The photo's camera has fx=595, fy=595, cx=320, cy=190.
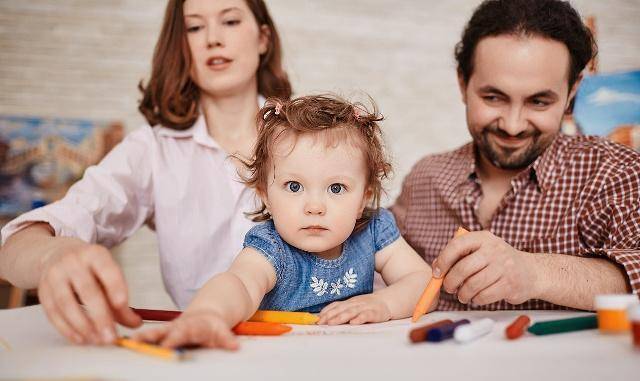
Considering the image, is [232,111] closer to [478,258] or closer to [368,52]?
[478,258]

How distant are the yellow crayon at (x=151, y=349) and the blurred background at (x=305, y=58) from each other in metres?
1.97

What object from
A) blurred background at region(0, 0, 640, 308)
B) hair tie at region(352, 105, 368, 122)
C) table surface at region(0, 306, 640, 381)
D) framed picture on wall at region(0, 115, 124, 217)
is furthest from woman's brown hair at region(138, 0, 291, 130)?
framed picture on wall at region(0, 115, 124, 217)

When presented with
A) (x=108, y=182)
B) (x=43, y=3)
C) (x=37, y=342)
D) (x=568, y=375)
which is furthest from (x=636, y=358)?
(x=43, y=3)

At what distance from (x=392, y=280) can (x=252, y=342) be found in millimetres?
468

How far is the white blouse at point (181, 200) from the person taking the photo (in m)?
1.39

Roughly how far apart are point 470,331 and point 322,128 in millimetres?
441

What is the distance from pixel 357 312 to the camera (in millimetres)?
979

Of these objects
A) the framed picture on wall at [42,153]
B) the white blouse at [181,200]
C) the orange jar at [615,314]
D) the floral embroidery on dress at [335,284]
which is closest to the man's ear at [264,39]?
the white blouse at [181,200]

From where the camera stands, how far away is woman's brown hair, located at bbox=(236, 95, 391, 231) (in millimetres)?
1050

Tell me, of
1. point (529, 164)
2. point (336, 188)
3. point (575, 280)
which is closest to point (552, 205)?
point (529, 164)

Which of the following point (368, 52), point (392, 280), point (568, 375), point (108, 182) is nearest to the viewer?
point (568, 375)

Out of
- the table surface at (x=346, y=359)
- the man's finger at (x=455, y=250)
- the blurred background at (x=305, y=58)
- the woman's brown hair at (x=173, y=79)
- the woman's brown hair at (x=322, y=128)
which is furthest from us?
the blurred background at (x=305, y=58)

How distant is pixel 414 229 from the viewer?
1.64 meters

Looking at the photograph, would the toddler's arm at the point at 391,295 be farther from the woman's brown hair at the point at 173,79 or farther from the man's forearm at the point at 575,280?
the woman's brown hair at the point at 173,79
